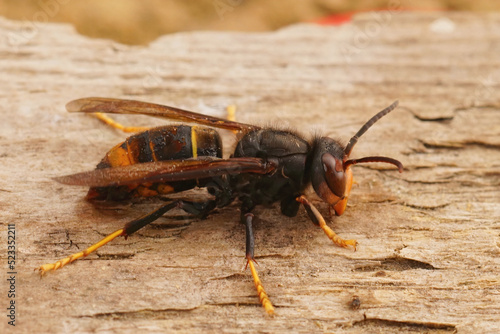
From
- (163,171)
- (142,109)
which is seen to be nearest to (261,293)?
(163,171)

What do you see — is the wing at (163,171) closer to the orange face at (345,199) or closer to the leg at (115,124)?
the orange face at (345,199)

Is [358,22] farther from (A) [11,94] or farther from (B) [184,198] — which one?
(A) [11,94]

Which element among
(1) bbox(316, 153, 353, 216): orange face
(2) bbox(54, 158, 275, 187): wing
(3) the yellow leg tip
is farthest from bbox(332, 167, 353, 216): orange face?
(3) the yellow leg tip

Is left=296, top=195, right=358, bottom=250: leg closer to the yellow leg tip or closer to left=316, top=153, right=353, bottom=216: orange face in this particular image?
left=316, top=153, right=353, bottom=216: orange face

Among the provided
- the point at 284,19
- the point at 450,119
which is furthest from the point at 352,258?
the point at 284,19

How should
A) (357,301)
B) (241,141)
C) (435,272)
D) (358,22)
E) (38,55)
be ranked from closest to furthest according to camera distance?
1. (357,301)
2. (435,272)
3. (241,141)
4. (38,55)
5. (358,22)
